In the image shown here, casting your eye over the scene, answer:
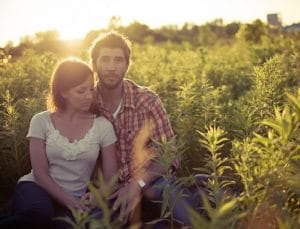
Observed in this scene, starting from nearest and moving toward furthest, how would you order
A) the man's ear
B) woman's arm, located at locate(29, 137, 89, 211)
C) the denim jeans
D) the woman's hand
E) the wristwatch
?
the denim jeans → the woman's hand → woman's arm, located at locate(29, 137, 89, 211) → the wristwatch → the man's ear

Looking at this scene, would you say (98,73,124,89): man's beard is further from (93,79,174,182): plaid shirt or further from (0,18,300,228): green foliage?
(0,18,300,228): green foliage

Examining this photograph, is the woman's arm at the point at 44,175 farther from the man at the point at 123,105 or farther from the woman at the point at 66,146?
the man at the point at 123,105

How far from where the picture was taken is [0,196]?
556 centimetres

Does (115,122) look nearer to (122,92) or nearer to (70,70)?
(122,92)

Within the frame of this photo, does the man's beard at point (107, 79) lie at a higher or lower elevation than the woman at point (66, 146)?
higher

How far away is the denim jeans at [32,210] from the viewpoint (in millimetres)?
4035

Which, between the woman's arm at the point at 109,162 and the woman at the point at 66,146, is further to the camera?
the woman's arm at the point at 109,162

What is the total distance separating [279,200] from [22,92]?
267 inches

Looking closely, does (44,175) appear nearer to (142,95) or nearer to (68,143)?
(68,143)

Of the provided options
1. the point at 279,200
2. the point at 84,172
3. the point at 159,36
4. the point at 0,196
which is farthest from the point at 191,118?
the point at 159,36

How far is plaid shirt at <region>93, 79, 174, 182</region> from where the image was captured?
473cm

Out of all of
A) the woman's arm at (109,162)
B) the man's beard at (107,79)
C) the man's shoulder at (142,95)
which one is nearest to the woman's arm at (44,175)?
the woman's arm at (109,162)

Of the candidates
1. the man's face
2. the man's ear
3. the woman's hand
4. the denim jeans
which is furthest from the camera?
the man's face

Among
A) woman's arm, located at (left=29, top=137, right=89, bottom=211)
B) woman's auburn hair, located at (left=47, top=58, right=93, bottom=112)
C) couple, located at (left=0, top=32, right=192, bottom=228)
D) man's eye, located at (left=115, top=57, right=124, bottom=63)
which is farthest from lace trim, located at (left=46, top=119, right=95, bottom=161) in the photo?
man's eye, located at (left=115, top=57, right=124, bottom=63)
